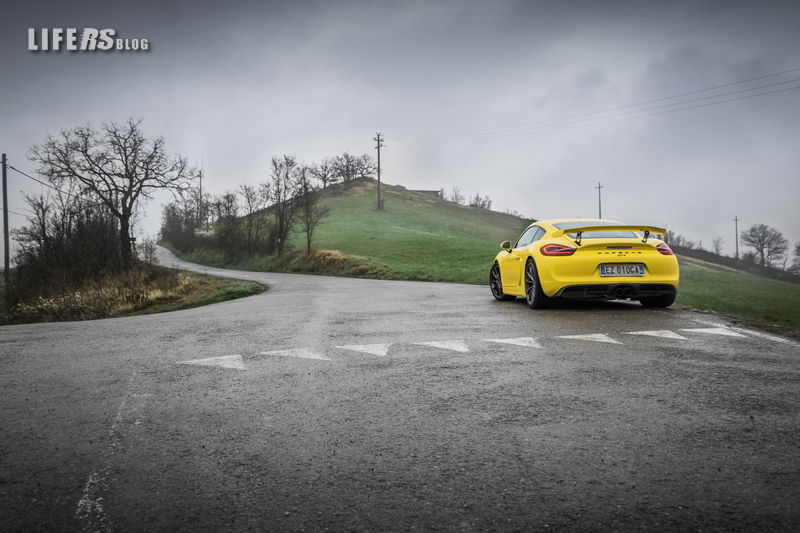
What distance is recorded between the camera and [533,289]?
345 inches

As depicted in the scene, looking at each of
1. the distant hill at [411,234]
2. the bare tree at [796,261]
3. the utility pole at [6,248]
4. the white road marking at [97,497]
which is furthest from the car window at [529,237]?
the bare tree at [796,261]

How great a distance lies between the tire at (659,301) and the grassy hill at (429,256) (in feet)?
2.51

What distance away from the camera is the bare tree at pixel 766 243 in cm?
8262

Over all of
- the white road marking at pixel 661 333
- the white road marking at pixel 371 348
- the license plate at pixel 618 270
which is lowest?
the white road marking at pixel 371 348

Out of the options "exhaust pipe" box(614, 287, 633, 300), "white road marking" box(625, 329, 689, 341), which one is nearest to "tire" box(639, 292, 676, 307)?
"exhaust pipe" box(614, 287, 633, 300)

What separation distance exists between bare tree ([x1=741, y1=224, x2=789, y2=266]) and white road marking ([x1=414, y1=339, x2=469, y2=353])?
95.5 meters

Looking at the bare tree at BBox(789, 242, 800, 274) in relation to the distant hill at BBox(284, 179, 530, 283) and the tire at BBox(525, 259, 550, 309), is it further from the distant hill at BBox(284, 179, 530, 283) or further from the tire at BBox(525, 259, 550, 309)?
the tire at BBox(525, 259, 550, 309)

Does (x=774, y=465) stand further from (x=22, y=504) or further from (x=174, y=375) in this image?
(x=174, y=375)

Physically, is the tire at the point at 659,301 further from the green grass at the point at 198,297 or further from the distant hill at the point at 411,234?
the distant hill at the point at 411,234

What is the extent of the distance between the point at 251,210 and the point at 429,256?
71.6 feet

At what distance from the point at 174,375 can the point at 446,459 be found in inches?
119

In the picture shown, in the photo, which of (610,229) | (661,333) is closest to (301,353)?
(661,333)

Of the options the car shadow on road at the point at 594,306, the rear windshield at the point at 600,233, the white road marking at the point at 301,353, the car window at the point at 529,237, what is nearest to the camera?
the white road marking at the point at 301,353

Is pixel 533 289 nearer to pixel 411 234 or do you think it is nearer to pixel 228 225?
pixel 411 234
